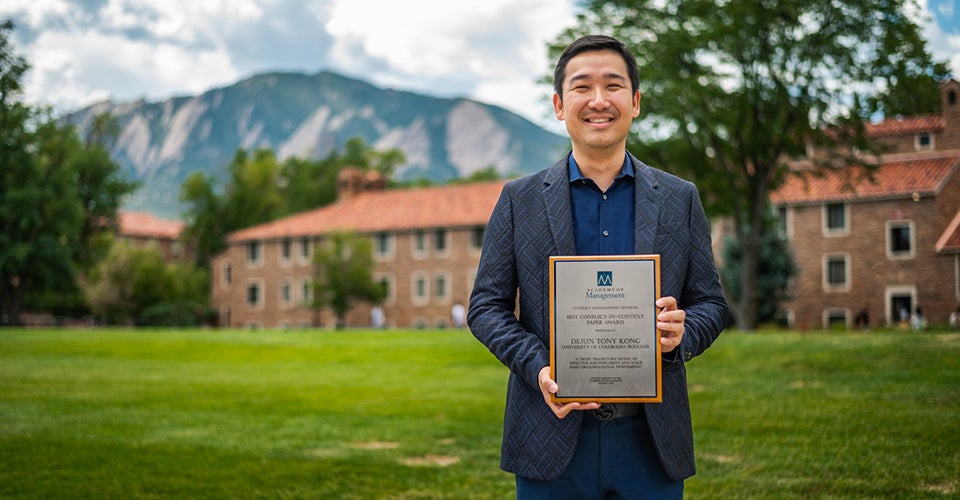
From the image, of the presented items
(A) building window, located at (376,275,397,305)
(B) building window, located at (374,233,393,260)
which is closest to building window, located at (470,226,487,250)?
(B) building window, located at (374,233,393,260)

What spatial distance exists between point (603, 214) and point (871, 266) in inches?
1277

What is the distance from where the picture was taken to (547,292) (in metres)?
3.01

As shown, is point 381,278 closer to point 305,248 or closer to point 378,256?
point 378,256

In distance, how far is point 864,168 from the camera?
28.7 meters

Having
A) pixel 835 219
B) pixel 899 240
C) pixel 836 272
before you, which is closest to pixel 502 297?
pixel 899 240

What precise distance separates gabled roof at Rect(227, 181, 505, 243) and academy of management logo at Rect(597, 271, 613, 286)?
181 ft

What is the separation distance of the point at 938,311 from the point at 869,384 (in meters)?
13.2

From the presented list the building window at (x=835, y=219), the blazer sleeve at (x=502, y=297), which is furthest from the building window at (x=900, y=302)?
the blazer sleeve at (x=502, y=297)

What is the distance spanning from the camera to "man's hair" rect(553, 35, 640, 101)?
121 inches

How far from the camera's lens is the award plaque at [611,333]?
2.74 metres

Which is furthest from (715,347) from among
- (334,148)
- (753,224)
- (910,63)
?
(334,148)

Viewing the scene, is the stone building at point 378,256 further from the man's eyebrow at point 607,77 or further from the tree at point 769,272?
the man's eyebrow at point 607,77

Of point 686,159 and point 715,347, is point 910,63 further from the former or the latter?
point 715,347

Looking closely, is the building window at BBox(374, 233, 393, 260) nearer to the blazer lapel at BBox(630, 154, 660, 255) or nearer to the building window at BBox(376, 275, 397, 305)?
the building window at BBox(376, 275, 397, 305)
